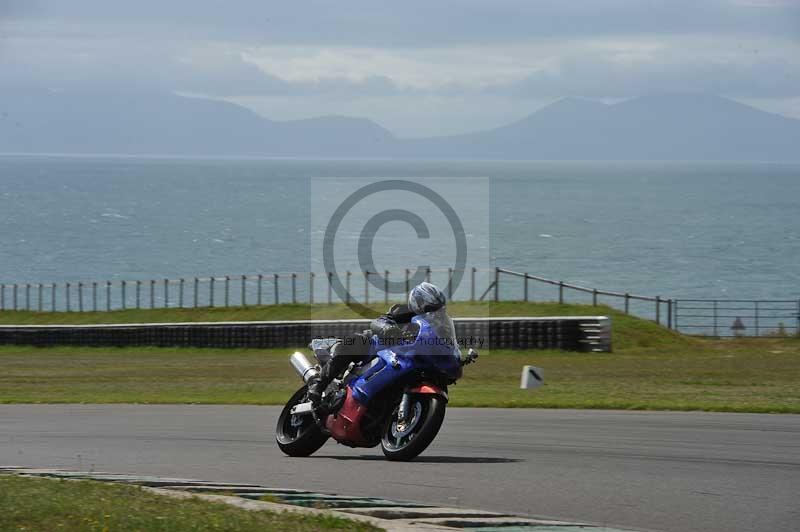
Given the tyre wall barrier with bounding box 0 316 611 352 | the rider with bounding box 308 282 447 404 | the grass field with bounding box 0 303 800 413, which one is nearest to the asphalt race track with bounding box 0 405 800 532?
the rider with bounding box 308 282 447 404

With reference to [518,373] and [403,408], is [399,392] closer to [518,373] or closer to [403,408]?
[403,408]

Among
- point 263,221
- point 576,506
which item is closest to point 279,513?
point 576,506

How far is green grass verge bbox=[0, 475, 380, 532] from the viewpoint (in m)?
7.91

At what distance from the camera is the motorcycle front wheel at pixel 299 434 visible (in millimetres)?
12055

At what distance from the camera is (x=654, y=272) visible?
105188 mm

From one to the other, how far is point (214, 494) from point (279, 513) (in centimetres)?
120

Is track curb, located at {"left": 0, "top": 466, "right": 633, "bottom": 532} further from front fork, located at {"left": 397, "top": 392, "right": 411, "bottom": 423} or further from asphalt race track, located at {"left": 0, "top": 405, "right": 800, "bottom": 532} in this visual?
front fork, located at {"left": 397, "top": 392, "right": 411, "bottom": 423}

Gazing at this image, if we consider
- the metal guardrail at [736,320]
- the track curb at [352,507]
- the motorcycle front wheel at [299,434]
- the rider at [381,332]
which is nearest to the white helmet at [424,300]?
the rider at [381,332]

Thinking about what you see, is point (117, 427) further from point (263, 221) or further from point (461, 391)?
point (263, 221)

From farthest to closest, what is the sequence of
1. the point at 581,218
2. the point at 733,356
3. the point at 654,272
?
the point at 581,218 < the point at 654,272 < the point at 733,356

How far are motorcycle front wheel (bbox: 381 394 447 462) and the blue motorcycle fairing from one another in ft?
0.91

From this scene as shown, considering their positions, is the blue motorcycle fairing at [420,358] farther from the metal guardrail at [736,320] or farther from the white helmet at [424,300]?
the metal guardrail at [736,320]

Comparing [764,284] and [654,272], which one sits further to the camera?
[654,272]

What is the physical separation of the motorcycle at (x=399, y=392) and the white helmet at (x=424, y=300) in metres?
0.07
